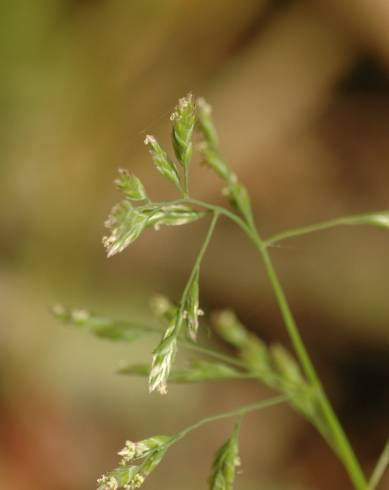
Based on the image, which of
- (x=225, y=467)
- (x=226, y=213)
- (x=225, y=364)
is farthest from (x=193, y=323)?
(x=225, y=364)

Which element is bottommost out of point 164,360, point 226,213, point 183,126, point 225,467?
point 225,467

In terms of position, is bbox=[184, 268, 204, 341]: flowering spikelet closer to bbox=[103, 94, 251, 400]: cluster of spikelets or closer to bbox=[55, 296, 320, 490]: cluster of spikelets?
bbox=[103, 94, 251, 400]: cluster of spikelets

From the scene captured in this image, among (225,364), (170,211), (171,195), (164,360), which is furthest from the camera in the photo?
(171,195)

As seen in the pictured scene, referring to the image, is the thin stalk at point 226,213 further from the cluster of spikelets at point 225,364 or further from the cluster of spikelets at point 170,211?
the cluster of spikelets at point 225,364

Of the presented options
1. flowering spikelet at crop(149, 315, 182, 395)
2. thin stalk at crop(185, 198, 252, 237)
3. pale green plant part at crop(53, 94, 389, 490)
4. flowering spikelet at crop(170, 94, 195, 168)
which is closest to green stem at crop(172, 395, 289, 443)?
pale green plant part at crop(53, 94, 389, 490)

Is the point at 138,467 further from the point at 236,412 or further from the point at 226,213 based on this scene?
the point at 226,213

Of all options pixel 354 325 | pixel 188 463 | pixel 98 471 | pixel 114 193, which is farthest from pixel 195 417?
pixel 114 193

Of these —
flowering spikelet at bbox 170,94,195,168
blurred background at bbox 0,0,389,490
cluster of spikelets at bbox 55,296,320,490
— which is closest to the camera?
flowering spikelet at bbox 170,94,195,168
